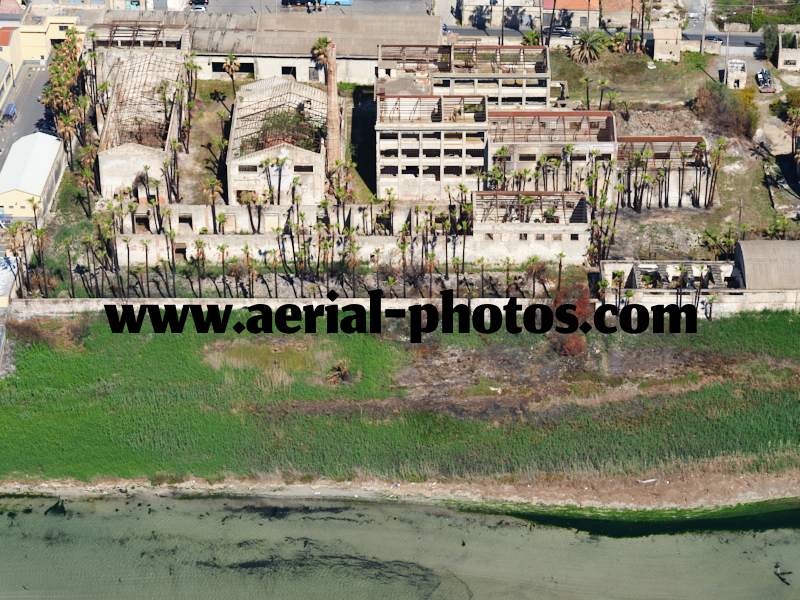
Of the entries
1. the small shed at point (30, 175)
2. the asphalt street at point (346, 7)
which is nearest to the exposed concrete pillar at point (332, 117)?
the asphalt street at point (346, 7)

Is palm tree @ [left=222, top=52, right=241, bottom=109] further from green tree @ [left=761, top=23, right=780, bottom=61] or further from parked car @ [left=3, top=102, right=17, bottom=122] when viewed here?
green tree @ [left=761, top=23, right=780, bottom=61]

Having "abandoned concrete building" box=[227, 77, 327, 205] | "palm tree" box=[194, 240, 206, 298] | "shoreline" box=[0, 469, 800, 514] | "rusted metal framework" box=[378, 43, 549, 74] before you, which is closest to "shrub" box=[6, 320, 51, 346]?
"palm tree" box=[194, 240, 206, 298]

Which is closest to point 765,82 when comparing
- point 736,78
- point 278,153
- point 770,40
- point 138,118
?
point 736,78

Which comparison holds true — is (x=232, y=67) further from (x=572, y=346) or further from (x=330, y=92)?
(x=572, y=346)

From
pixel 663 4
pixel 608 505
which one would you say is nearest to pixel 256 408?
pixel 608 505

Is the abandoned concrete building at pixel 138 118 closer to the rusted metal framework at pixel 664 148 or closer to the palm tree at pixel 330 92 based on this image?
the palm tree at pixel 330 92
